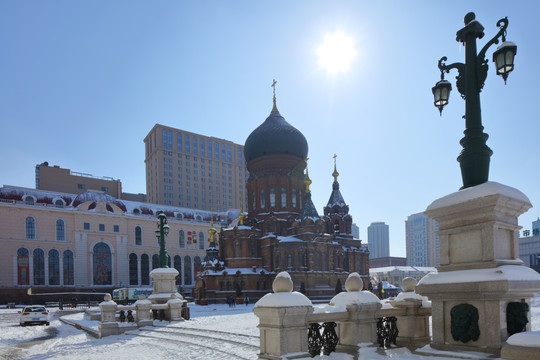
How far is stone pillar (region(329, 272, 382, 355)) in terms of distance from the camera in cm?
772

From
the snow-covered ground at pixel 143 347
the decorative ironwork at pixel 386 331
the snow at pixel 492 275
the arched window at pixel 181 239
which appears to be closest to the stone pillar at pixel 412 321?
the decorative ironwork at pixel 386 331

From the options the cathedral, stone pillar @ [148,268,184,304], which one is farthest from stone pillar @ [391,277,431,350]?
the cathedral

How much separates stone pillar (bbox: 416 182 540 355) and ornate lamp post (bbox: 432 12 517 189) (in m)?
0.49

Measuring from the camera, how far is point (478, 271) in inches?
244

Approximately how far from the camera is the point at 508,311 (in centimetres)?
608

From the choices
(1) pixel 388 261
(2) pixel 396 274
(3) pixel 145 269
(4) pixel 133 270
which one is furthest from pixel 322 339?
(1) pixel 388 261

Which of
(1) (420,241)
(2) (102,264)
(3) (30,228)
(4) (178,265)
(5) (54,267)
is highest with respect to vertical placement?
(3) (30,228)

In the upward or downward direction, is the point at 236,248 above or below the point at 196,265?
above

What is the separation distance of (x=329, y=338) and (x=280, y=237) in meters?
39.9

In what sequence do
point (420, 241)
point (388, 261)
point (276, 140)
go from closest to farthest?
point (276, 140) → point (388, 261) → point (420, 241)

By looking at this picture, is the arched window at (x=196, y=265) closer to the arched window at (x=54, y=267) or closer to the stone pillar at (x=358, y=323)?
the arched window at (x=54, y=267)

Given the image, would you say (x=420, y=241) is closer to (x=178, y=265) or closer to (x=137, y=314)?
(x=178, y=265)

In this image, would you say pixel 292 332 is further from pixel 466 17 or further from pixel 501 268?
pixel 466 17

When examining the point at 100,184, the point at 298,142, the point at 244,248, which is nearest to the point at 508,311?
the point at 244,248
